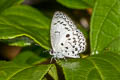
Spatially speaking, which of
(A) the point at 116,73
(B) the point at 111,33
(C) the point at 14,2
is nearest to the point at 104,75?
(A) the point at 116,73

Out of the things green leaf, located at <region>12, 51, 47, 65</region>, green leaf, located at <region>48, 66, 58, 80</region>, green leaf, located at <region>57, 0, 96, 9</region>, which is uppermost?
green leaf, located at <region>57, 0, 96, 9</region>

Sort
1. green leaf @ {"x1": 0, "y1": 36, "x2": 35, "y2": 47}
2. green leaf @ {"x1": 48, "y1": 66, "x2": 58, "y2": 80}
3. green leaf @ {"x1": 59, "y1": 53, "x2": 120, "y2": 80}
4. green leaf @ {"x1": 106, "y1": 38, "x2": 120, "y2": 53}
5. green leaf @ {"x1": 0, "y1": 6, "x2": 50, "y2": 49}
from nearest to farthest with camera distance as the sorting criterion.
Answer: green leaf @ {"x1": 59, "y1": 53, "x2": 120, "y2": 80} < green leaf @ {"x1": 48, "y1": 66, "x2": 58, "y2": 80} < green leaf @ {"x1": 0, "y1": 6, "x2": 50, "y2": 49} < green leaf @ {"x1": 106, "y1": 38, "x2": 120, "y2": 53} < green leaf @ {"x1": 0, "y1": 36, "x2": 35, "y2": 47}

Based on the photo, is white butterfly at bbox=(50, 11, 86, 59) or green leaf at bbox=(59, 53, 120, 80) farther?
white butterfly at bbox=(50, 11, 86, 59)

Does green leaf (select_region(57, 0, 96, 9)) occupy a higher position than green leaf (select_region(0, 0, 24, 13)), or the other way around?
green leaf (select_region(0, 0, 24, 13))

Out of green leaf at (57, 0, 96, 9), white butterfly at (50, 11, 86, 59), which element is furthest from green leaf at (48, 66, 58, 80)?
green leaf at (57, 0, 96, 9)

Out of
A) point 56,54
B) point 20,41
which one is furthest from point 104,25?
point 20,41

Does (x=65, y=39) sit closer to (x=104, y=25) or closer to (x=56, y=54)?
(x=56, y=54)

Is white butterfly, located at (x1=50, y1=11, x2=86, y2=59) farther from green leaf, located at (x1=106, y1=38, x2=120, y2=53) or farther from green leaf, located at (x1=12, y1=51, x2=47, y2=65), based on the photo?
green leaf, located at (x1=12, y1=51, x2=47, y2=65)
